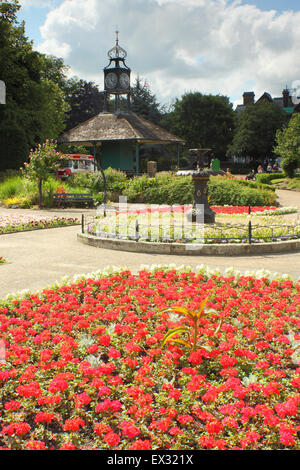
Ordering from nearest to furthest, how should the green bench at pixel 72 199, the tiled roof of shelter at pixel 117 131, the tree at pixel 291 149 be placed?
the green bench at pixel 72 199, the tiled roof of shelter at pixel 117 131, the tree at pixel 291 149

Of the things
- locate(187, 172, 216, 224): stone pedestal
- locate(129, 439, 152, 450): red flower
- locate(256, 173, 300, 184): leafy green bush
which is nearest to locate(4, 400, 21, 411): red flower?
locate(129, 439, 152, 450): red flower

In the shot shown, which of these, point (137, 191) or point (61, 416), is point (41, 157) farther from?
point (61, 416)

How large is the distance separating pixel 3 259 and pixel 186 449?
23.9ft

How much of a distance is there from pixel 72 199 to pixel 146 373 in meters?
18.4

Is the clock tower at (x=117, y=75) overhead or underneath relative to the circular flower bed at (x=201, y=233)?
overhead

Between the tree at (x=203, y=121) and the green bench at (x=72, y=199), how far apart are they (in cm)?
4097

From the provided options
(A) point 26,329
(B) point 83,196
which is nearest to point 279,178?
(B) point 83,196

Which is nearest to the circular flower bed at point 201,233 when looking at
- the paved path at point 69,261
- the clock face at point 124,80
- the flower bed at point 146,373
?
the paved path at point 69,261

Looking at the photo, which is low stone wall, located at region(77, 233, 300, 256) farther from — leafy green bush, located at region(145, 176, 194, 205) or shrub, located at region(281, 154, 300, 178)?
shrub, located at region(281, 154, 300, 178)

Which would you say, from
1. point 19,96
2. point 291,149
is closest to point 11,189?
point 19,96

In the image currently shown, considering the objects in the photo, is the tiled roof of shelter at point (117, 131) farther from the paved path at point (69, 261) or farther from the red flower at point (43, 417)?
the red flower at point (43, 417)

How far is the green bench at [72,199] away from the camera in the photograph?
71.8ft

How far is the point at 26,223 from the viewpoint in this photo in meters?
15.4
